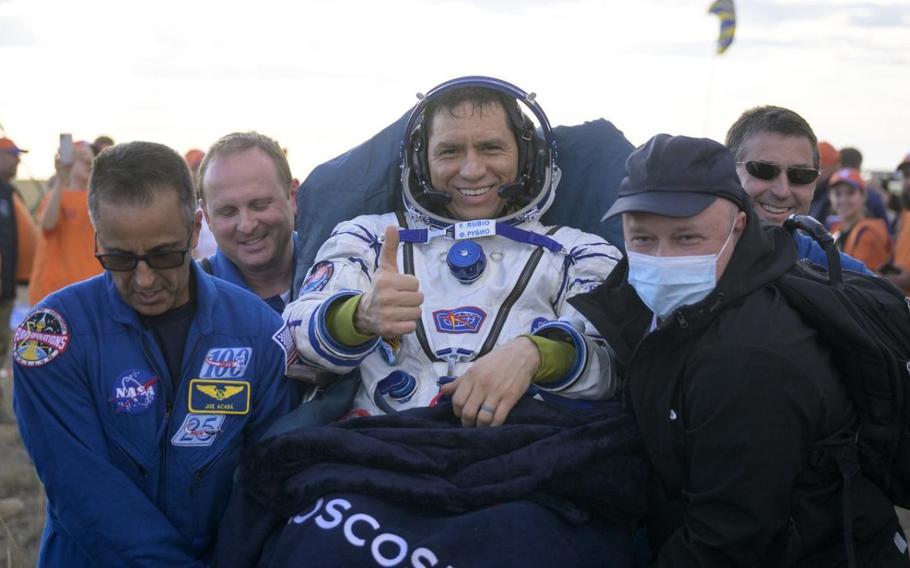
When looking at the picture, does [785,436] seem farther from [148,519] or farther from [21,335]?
[21,335]

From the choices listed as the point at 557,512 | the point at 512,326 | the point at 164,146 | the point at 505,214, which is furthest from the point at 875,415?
the point at 164,146

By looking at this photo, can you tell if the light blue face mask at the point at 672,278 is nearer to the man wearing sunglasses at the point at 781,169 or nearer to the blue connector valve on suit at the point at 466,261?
the blue connector valve on suit at the point at 466,261

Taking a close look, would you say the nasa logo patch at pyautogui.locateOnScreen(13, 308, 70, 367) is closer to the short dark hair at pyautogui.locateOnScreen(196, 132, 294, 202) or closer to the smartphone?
the short dark hair at pyautogui.locateOnScreen(196, 132, 294, 202)

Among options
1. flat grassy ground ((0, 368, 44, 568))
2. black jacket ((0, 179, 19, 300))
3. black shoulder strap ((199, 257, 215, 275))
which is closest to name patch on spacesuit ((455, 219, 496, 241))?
black shoulder strap ((199, 257, 215, 275))

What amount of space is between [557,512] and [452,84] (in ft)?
5.45

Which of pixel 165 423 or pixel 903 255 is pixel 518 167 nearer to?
pixel 165 423

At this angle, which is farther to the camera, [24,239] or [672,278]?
[24,239]

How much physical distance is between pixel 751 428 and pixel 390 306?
1082 millimetres

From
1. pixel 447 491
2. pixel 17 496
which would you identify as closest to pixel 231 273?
pixel 447 491

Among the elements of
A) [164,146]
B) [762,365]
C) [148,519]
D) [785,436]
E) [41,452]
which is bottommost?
[148,519]

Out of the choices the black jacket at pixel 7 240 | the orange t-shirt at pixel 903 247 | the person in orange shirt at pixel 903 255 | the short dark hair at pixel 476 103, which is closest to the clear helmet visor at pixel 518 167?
the short dark hair at pixel 476 103

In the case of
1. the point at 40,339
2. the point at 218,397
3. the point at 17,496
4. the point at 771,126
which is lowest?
the point at 17,496

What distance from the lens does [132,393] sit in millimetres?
2857

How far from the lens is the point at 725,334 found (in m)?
2.50
